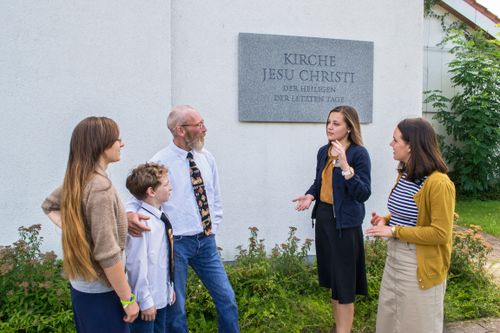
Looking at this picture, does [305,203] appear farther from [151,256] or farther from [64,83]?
[64,83]

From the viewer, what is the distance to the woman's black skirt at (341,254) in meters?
3.30

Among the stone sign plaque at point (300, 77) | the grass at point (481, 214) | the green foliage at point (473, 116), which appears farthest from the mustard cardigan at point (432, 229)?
the green foliage at point (473, 116)

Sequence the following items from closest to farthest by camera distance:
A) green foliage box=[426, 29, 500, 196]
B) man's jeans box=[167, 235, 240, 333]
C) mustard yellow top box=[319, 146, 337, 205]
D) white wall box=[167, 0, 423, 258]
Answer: man's jeans box=[167, 235, 240, 333]
mustard yellow top box=[319, 146, 337, 205]
white wall box=[167, 0, 423, 258]
green foliage box=[426, 29, 500, 196]

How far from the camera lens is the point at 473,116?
9.87 meters

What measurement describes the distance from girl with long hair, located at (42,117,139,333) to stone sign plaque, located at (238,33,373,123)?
277 centimetres

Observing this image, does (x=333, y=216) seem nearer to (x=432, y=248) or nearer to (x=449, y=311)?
(x=432, y=248)

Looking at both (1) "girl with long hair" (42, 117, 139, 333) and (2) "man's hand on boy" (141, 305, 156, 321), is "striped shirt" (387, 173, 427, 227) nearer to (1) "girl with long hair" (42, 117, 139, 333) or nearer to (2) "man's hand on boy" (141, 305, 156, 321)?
(2) "man's hand on boy" (141, 305, 156, 321)

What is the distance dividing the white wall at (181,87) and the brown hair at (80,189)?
7.77ft

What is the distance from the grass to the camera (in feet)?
26.1

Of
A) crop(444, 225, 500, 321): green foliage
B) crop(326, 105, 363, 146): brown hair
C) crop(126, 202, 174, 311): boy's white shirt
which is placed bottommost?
crop(444, 225, 500, 321): green foliage

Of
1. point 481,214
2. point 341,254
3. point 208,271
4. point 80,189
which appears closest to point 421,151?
point 341,254

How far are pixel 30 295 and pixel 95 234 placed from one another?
5.85 ft

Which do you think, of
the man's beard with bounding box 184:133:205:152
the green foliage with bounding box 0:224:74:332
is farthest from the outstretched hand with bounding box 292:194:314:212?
the green foliage with bounding box 0:224:74:332

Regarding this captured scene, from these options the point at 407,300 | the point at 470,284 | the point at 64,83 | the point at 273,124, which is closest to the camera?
the point at 407,300
